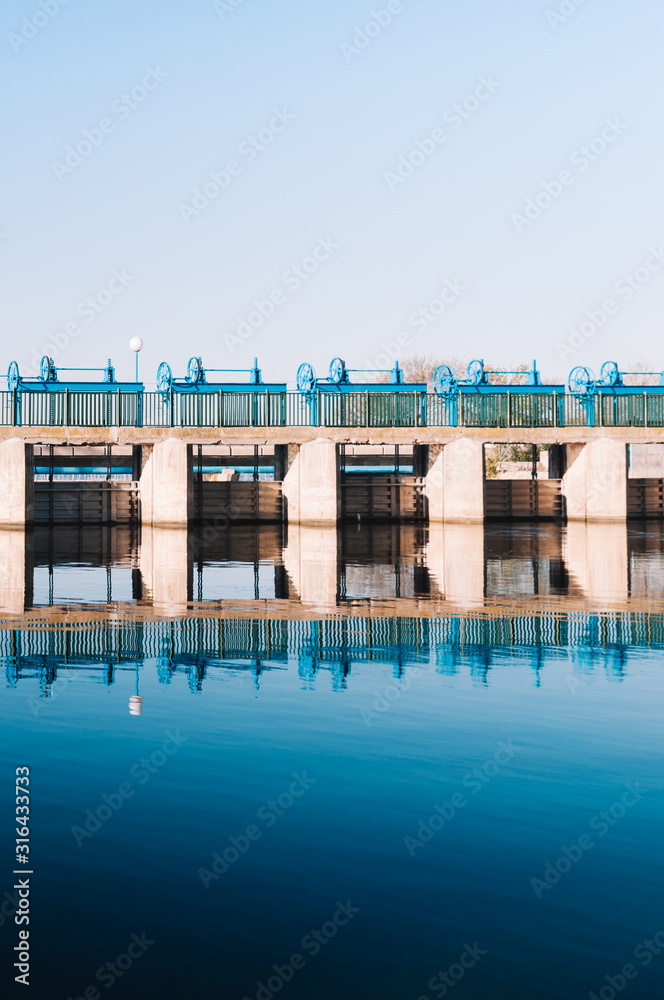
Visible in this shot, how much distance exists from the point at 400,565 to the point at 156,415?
18094mm

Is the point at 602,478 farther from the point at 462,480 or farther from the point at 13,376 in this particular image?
the point at 13,376

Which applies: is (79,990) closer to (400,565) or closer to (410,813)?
(410,813)

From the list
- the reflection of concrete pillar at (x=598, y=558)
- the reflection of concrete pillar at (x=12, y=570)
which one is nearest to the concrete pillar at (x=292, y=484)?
the reflection of concrete pillar at (x=12, y=570)

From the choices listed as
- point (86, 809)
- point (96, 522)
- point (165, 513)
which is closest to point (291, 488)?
point (165, 513)

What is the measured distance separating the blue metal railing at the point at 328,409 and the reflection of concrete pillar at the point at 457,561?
5176mm

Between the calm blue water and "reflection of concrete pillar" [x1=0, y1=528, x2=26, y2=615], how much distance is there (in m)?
6.02
